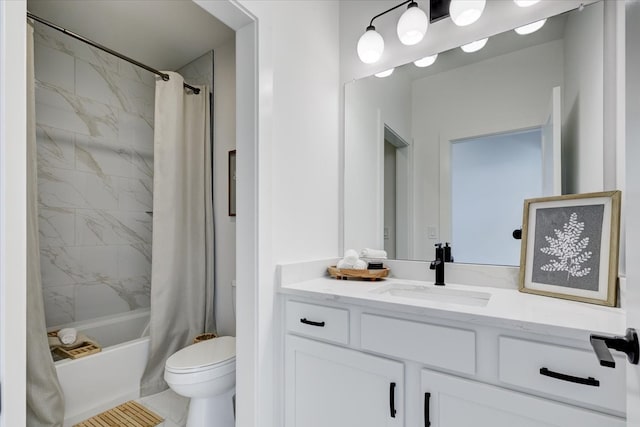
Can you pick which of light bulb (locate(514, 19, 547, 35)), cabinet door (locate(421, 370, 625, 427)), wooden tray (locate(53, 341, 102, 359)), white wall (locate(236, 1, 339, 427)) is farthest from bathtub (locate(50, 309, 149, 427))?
light bulb (locate(514, 19, 547, 35))

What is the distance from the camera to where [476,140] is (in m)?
1.61

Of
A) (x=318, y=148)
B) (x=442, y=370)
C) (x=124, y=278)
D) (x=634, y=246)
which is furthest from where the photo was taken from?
(x=124, y=278)

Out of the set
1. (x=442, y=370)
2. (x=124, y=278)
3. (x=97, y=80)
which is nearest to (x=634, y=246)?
(x=442, y=370)

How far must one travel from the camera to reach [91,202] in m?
2.50

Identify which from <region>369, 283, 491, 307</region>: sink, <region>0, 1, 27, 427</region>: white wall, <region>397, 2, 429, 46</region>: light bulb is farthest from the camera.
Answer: <region>397, 2, 429, 46</region>: light bulb

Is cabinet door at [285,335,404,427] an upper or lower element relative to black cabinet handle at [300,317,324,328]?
lower

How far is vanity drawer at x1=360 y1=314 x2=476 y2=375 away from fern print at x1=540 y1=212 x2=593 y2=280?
0.54 meters

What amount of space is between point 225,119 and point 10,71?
169 centimetres

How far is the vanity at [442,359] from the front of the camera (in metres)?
0.90

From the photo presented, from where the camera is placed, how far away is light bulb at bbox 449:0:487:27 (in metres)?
1.48

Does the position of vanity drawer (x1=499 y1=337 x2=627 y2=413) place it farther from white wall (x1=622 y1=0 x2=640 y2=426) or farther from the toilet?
the toilet

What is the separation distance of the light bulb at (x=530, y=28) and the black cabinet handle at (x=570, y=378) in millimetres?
1411

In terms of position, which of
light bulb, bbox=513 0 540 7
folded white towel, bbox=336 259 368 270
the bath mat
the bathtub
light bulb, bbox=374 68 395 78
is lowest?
the bath mat

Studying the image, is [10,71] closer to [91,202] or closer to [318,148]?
[318,148]
